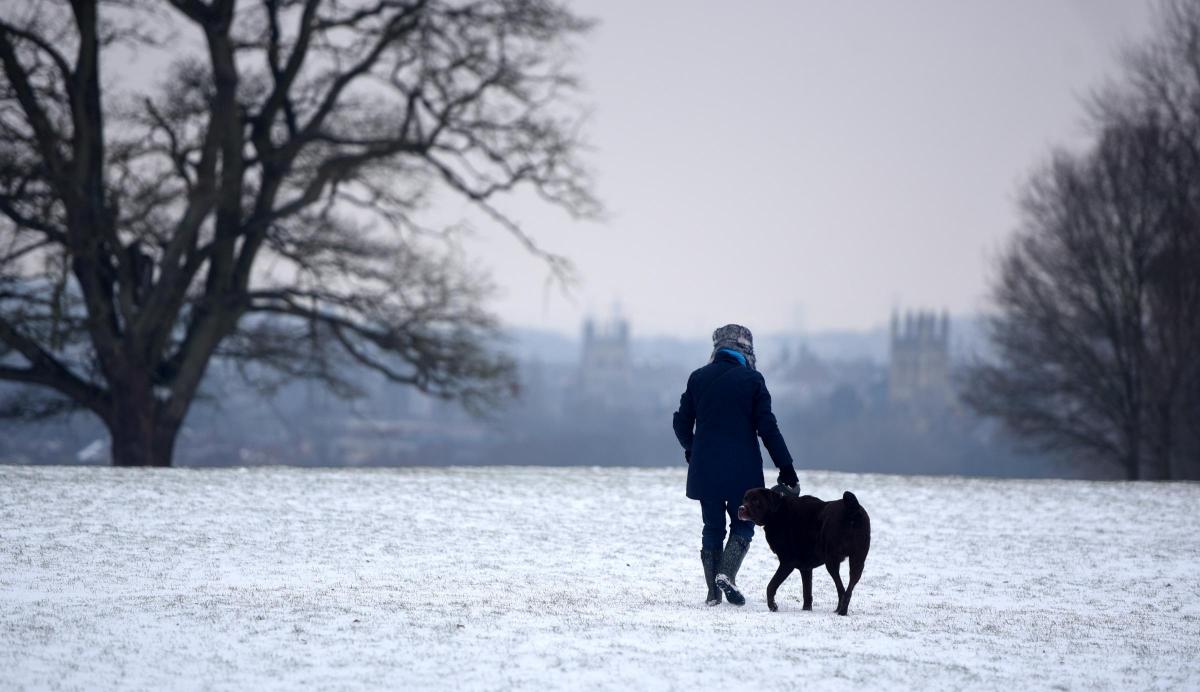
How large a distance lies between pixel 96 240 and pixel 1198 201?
21372 mm

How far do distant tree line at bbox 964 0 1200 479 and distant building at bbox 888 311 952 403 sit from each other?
70840mm

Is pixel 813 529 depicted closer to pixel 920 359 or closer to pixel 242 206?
pixel 242 206

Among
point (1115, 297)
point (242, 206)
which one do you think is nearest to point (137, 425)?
point (242, 206)

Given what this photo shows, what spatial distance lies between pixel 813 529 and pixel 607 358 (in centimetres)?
17324

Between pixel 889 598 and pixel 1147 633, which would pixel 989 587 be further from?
pixel 1147 633

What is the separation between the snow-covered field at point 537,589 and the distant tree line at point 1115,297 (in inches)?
494

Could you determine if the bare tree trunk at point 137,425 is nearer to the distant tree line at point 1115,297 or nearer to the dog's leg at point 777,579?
the dog's leg at point 777,579

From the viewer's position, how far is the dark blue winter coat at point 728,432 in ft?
27.0

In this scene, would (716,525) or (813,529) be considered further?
(716,525)

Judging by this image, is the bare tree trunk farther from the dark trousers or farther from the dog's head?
the dog's head

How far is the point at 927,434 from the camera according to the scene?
8400 centimetres

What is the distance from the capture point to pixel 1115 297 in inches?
1182

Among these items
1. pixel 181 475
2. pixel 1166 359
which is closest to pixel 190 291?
pixel 181 475

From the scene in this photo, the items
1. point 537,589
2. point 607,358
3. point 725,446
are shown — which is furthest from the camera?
point 607,358
